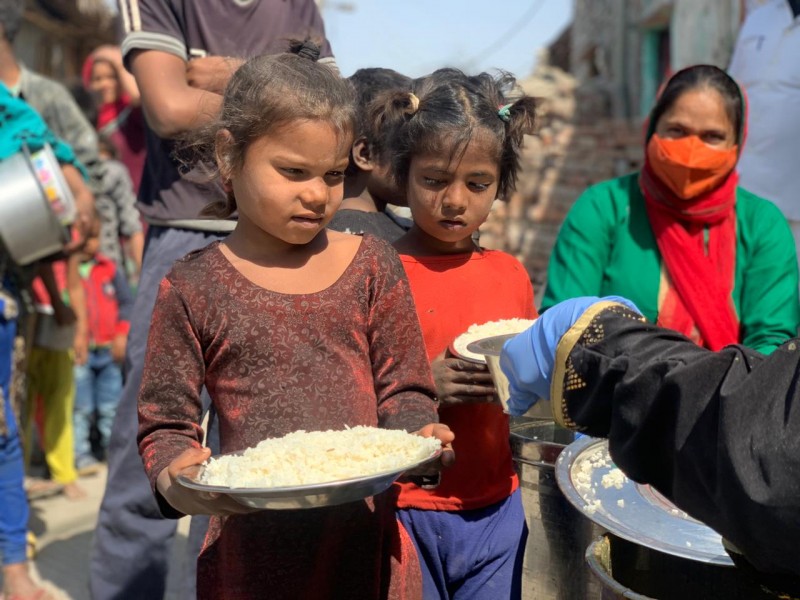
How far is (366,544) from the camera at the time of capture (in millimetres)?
2176

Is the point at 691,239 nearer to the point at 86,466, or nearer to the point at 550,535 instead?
the point at 550,535

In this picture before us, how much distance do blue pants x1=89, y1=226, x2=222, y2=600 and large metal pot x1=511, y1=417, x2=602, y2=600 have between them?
1.13m

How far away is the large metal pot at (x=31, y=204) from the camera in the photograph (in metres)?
4.18

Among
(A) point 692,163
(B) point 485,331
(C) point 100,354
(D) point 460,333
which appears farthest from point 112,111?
(B) point 485,331

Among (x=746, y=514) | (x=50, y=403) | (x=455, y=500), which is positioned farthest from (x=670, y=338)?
(x=50, y=403)

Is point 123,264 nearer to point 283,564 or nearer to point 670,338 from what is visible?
point 283,564

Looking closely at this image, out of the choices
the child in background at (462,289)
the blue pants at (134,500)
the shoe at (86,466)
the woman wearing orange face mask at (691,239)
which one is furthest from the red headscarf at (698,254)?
the shoe at (86,466)

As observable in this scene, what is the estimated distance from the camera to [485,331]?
8.25 ft

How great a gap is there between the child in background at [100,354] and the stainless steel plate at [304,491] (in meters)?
4.94

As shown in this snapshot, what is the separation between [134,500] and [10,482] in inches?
46.8

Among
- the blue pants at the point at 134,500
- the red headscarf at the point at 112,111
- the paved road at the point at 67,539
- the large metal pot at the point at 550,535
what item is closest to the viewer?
the large metal pot at the point at 550,535

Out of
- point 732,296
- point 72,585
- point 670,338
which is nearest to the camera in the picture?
point 670,338

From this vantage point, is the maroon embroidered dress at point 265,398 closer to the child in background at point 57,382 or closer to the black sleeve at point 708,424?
the black sleeve at point 708,424

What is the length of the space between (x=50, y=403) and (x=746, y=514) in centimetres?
533
